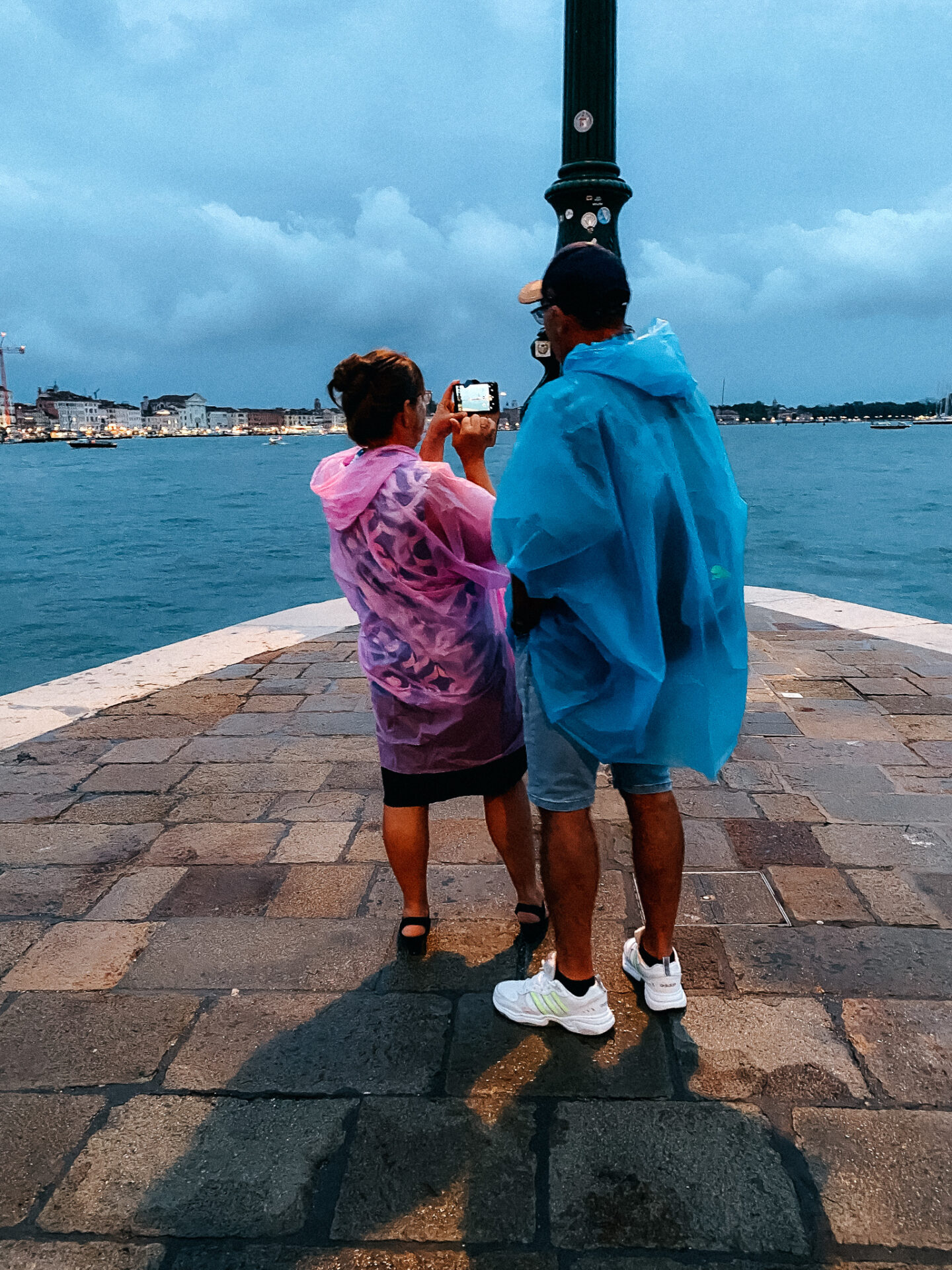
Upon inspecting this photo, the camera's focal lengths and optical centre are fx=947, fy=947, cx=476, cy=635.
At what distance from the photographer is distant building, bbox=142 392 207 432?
182m

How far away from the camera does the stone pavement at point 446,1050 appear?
1.65 m

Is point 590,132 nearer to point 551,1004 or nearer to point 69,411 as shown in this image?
point 551,1004

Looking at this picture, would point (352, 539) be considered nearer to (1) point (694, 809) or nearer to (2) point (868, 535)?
(1) point (694, 809)

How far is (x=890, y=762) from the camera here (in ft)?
12.7

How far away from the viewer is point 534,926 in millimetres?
2570

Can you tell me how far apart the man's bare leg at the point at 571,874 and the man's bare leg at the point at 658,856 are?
0.12m

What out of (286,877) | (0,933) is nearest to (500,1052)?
(286,877)

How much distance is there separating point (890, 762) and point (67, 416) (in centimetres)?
17849

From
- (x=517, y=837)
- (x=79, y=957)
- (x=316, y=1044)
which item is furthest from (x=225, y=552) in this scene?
(x=316, y=1044)

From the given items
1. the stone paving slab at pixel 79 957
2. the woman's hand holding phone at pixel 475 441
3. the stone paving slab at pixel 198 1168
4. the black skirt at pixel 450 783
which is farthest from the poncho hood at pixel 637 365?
the stone paving slab at pixel 79 957

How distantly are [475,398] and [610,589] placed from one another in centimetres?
70

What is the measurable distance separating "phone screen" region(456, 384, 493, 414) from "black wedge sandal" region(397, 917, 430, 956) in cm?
134

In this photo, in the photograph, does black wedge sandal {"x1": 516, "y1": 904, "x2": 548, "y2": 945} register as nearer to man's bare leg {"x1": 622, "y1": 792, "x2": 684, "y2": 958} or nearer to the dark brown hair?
man's bare leg {"x1": 622, "y1": 792, "x2": 684, "y2": 958}

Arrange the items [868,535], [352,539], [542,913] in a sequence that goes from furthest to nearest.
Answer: [868,535] → [542,913] → [352,539]
